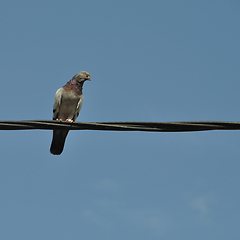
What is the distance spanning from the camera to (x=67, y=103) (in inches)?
405

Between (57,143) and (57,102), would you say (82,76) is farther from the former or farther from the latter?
(57,143)

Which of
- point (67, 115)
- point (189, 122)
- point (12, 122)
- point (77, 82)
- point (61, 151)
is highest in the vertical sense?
point (77, 82)

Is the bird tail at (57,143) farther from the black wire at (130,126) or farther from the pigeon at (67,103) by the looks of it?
the black wire at (130,126)

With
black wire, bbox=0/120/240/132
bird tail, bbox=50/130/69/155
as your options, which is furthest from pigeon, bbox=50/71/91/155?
black wire, bbox=0/120/240/132

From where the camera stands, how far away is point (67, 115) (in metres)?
10.6

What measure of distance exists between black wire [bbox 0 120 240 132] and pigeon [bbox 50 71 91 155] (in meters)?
4.88

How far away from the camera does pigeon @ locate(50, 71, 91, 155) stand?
33.3 feet

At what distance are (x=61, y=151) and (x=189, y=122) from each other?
5.79 metres

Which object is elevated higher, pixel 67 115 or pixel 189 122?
pixel 67 115

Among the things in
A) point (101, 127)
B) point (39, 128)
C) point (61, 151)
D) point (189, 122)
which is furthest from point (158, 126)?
point (61, 151)

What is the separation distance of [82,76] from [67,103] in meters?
0.86

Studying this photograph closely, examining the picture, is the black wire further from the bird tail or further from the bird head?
the bird head

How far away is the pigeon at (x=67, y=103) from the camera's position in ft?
33.3

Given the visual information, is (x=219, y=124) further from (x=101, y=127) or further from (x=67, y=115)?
(x=67, y=115)
